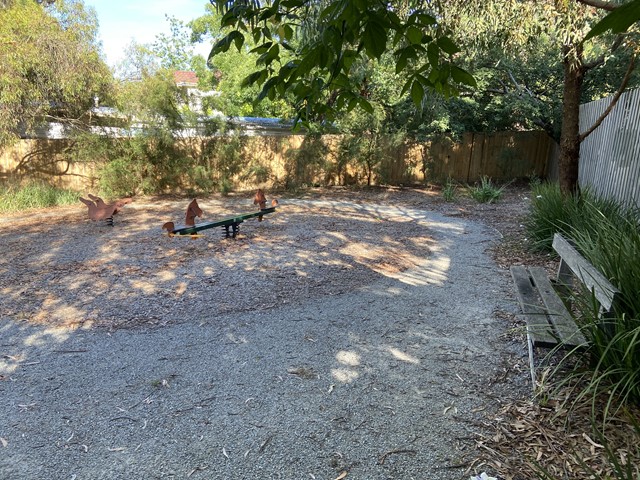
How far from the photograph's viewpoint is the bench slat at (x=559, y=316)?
2.57m

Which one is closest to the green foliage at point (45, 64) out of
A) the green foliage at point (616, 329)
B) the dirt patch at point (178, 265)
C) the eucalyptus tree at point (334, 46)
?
the dirt patch at point (178, 265)

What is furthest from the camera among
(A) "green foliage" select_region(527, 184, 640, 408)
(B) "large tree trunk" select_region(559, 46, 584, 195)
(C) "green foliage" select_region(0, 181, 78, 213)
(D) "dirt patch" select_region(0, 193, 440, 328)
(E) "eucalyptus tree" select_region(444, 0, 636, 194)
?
(C) "green foliage" select_region(0, 181, 78, 213)

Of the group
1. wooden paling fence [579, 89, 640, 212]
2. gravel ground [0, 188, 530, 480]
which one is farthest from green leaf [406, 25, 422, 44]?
wooden paling fence [579, 89, 640, 212]

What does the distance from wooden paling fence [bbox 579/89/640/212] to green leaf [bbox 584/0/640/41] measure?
5.07 metres

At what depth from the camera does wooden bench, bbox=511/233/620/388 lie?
257cm

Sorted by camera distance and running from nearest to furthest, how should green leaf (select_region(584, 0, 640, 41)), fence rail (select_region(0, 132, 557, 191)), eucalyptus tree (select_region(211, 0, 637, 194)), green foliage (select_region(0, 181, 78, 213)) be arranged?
green leaf (select_region(584, 0, 640, 41)), eucalyptus tree (select_region(211, 0, 637, 194)), green foliage (select_region(0, 181, 78, 213)), fence rail (select_region(0, 132, 557, 191))

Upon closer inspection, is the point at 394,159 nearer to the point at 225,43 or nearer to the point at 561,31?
the point at 561,31

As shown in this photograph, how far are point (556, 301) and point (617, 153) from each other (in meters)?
5.25

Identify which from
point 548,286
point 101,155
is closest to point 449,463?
point 548,286

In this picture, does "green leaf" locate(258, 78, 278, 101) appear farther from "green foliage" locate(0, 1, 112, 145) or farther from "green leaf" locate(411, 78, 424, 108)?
"green foliage" locate(0, 1, 112, 145)

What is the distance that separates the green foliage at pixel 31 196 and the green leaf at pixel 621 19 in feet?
42.0

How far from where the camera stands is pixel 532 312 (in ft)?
10.2

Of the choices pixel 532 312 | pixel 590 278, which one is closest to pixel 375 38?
pixel 590 278

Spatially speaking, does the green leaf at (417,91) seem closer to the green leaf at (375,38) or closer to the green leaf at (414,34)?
the green leaf at (414,34)
